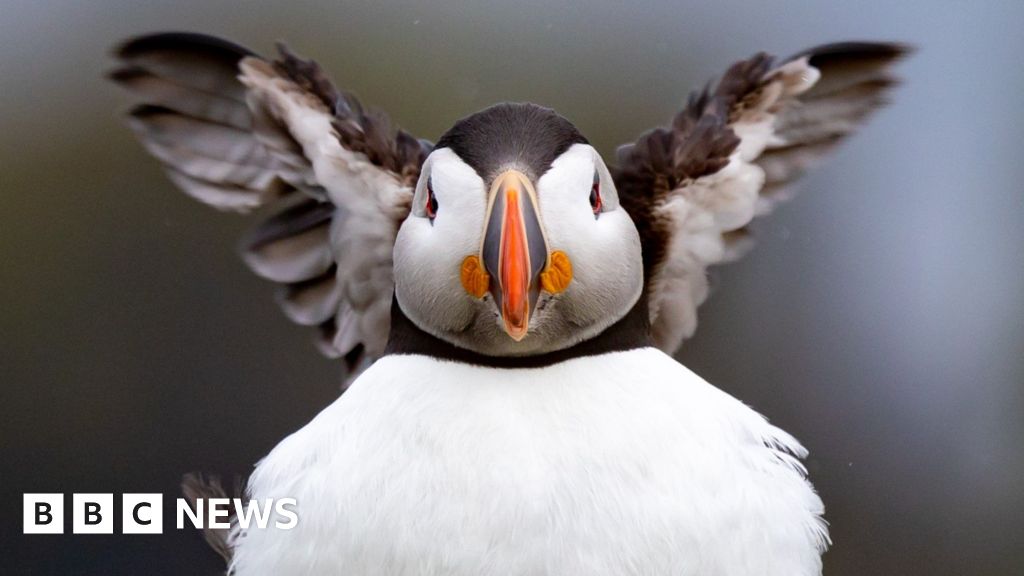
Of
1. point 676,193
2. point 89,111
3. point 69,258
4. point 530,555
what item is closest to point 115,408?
point 69,258

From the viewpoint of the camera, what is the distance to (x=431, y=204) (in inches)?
62.1

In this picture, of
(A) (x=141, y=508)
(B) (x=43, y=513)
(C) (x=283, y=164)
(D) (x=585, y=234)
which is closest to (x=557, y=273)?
(D) (x=585, y=234)

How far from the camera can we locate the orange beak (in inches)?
55.6

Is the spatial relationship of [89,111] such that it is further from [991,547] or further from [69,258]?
[991,547]

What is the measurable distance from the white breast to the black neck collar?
14mm

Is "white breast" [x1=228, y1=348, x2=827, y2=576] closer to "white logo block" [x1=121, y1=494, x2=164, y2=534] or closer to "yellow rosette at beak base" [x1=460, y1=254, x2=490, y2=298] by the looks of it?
"yellow rosette at beak base" [x1=460, y1=254, x2=490, y2=298]

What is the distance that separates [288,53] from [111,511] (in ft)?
5.36

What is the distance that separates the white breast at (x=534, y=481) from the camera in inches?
60.3

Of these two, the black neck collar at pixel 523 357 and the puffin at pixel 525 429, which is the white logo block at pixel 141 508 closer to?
the puffin at pixel 525 429

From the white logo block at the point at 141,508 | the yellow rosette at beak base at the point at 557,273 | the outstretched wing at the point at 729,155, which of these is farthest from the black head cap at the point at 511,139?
the white logo block at the point at 141,508

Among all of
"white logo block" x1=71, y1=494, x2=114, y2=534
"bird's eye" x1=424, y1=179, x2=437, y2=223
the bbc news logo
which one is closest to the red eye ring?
"bird's eye" x1=424, y1=179, x2=437, y2=223

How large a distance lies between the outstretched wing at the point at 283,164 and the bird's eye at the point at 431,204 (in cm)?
48

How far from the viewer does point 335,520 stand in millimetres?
1586

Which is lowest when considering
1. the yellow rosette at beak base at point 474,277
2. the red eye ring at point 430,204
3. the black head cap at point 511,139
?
the yellow rosette at beak base at point 474,277
